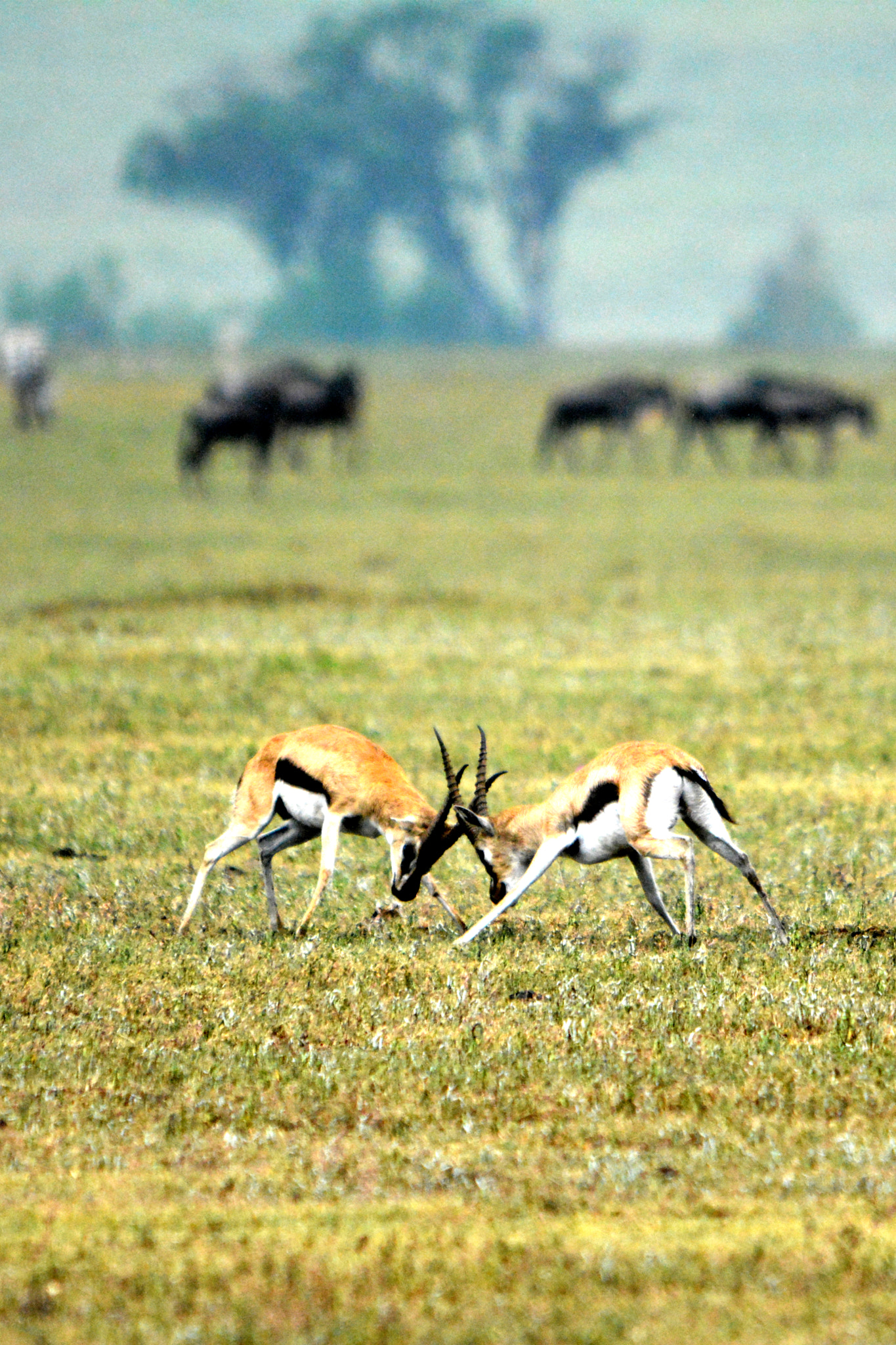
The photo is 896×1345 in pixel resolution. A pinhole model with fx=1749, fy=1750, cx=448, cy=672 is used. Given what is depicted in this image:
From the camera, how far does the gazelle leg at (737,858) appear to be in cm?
916

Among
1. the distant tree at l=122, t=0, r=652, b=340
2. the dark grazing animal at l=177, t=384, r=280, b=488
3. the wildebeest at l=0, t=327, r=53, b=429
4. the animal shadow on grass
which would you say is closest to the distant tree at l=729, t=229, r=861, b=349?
the distant tree at l=122, t=0, r=652, b=340

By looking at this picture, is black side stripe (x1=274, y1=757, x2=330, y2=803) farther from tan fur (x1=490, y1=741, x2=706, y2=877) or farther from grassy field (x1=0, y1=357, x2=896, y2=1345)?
tan fur (x1=490, y1=741, x2=706, y2=877)

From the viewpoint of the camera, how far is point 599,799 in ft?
30.4

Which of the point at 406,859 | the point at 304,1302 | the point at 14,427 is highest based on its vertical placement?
the point at 14,427

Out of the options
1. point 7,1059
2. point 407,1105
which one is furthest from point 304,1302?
point 7,1059

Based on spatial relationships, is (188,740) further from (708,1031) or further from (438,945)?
(708,1031)

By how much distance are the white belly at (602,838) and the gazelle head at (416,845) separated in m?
0.68

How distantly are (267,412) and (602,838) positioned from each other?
36234 millimetres

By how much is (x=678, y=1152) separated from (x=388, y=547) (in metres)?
25.9

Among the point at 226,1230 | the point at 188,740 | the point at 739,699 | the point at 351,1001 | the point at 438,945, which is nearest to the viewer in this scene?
the point at 226,1230

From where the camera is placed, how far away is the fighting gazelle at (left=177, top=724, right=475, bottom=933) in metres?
9.43

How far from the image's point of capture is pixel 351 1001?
8.52 m

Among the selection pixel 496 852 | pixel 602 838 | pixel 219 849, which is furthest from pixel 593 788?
pixel 219 849

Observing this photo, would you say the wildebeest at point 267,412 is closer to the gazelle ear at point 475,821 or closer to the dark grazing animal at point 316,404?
the dark grazing animal at point 316,404
